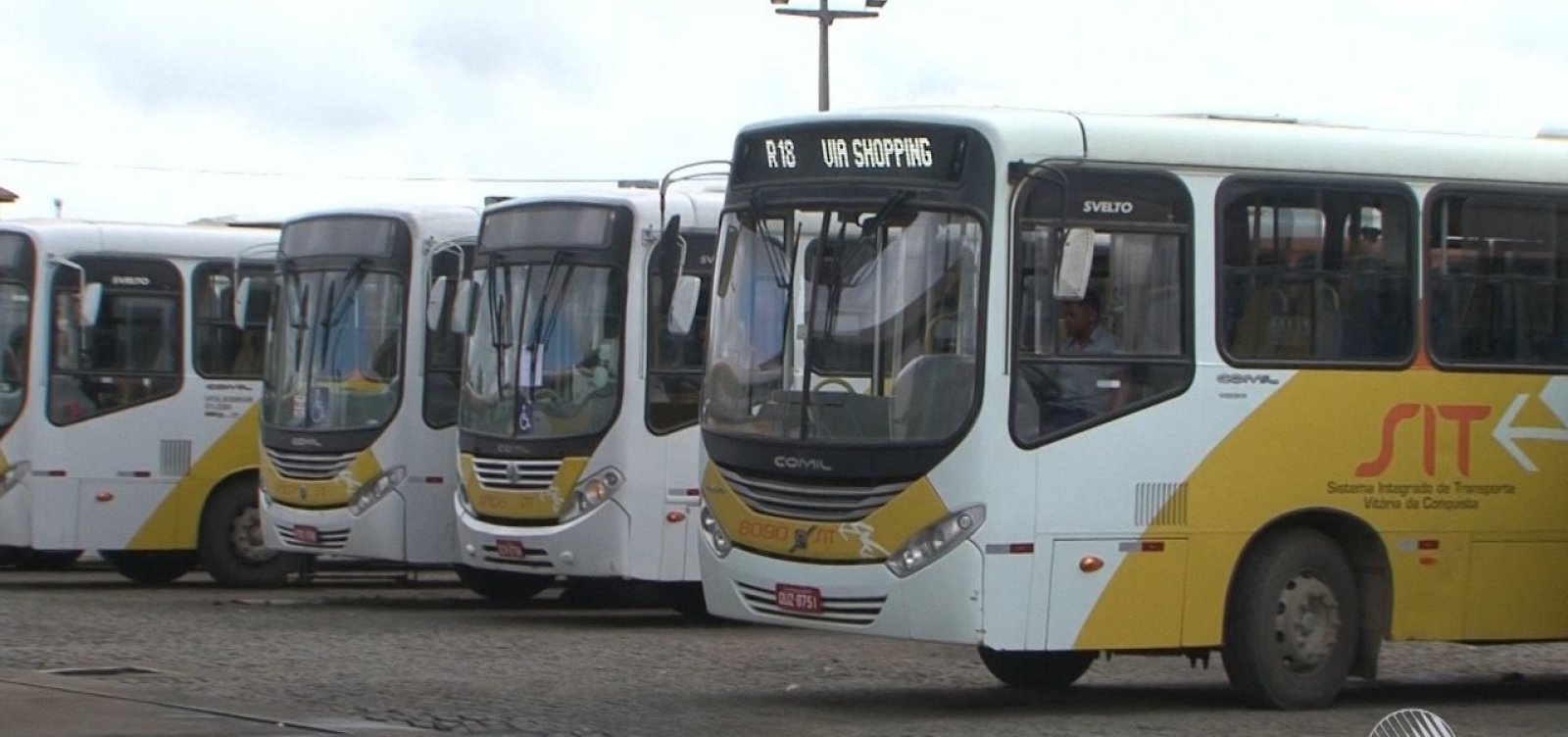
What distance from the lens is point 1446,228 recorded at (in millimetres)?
14406

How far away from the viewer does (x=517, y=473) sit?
1945 centimetres

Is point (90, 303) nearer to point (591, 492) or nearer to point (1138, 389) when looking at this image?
point (591, 492)

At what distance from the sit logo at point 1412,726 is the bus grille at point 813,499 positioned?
8.22 feet

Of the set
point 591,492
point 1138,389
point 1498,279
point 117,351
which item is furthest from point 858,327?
point 117,351

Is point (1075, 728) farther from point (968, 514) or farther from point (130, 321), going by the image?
point (130, 321)

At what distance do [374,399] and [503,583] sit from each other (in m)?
1.86

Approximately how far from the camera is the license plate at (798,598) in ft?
43.5

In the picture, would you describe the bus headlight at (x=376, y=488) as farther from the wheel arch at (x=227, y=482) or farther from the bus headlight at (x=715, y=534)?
the bus headlight at (x=715, y=534)

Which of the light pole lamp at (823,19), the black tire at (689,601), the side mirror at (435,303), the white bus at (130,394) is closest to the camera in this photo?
the black tire at (689,601)

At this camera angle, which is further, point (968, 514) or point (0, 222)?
point (0, 222)

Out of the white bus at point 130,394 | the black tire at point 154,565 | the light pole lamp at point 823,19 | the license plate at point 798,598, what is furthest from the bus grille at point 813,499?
the light pole lamp at point 823,19

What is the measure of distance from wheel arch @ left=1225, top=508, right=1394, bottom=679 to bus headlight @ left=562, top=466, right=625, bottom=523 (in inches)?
245

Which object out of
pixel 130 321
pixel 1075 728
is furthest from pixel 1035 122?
pixel 130 321

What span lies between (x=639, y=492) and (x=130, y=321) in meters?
6.31
